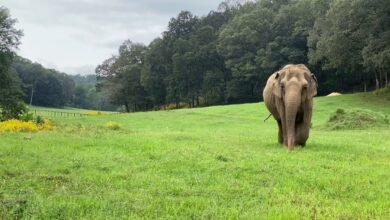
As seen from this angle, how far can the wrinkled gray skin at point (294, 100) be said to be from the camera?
605 inches

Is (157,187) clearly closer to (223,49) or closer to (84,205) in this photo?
(84,205)

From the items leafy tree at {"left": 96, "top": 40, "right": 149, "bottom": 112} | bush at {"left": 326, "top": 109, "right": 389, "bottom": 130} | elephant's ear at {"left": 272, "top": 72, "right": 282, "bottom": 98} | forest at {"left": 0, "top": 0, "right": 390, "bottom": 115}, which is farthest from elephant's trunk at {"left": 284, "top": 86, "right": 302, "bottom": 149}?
leafy tree at {"left": 96, "top": 40, "right": 149, "bottom": 112}

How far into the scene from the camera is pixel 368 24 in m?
47.8

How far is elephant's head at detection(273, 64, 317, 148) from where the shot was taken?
50.4 ft

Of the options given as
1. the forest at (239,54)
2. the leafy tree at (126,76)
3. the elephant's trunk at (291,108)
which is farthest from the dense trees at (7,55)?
the leafy tree at (126,76)

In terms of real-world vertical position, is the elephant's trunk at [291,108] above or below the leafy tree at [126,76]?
below

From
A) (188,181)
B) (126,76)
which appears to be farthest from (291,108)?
(126,76)

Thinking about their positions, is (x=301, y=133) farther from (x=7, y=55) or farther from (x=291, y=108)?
(x=7, y=55)

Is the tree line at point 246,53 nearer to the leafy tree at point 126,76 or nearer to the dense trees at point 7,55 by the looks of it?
the leafy tree at point 126,76

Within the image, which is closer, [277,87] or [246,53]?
[277,87]

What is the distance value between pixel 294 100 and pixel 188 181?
6701 millimetres

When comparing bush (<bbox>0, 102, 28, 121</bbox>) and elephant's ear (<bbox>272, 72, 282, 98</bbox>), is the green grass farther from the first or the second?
bush (<bbox>0, 102, 28, 121</bbox>)

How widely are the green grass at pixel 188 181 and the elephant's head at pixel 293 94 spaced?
96 centimetres

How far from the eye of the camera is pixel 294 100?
15266mm
